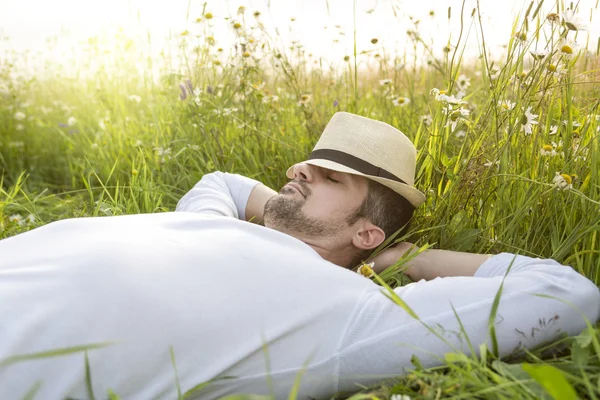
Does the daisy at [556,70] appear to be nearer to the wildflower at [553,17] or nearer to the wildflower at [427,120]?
the wildflower at [553,17]

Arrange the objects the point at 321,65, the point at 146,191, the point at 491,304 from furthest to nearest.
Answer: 1. the point at 321,65
2. the point at 146,191
3. the point at 491,304

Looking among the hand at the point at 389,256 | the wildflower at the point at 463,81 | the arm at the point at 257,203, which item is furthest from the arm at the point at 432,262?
the wildflower at the point at 463,81

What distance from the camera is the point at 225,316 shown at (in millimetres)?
1549

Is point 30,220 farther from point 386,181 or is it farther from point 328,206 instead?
point 386,181

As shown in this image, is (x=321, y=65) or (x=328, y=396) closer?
(x=328, y=396)

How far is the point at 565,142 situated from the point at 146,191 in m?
1.91

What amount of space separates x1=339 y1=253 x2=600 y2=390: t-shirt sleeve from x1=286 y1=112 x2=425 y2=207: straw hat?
70cm

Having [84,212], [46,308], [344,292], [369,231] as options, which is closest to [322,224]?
[369,231]

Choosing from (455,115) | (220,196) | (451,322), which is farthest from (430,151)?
(451,322)

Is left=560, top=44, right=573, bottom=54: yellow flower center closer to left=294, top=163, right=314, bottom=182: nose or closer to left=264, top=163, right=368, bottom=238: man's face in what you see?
left=264, top=163, right=368, bottom=238: man's face

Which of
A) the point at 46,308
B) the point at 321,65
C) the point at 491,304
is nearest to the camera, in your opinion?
the point at 46,308

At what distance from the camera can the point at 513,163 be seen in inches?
97.4

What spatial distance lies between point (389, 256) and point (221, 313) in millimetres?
943

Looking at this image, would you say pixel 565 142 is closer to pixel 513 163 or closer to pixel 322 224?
pixel 513 163
